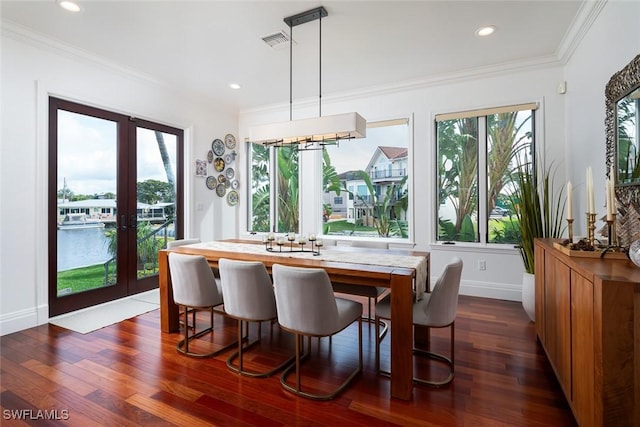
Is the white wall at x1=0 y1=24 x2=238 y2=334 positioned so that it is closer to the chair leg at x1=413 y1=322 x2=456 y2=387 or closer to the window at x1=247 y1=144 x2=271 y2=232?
the window at x1=247 y1=144 x2=271 y2=232

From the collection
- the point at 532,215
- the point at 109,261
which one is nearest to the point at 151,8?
the point at 109,261

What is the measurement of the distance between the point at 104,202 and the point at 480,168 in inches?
179

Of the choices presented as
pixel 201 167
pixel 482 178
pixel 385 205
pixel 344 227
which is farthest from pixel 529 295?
pixel 201 167

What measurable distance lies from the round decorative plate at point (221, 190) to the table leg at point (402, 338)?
3.99m

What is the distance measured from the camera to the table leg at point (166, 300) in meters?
3.02

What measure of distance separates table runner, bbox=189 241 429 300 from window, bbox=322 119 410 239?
176 centimetres

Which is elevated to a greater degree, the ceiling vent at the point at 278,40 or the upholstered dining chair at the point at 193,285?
the ceiling vent at the point at 278,40

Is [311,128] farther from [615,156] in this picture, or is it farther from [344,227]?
[344,227]

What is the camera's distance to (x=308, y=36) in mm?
3113

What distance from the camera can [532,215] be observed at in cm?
312

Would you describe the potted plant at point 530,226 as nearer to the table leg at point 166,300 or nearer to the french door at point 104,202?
the table leg at point 166,300

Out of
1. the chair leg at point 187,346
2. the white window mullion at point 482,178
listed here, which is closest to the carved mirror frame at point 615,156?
the white window mullion at point 482,178

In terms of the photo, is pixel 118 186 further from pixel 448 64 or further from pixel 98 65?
pixel 448 64

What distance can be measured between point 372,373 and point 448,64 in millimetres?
3425
